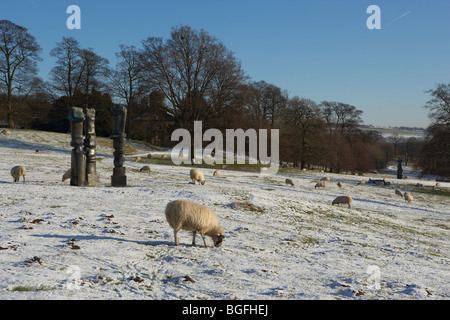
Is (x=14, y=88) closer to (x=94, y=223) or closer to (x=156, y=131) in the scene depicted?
(x=156, y=131)

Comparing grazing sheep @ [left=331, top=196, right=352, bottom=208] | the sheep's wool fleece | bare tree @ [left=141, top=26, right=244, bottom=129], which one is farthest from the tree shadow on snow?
bare tree @ [left=141, top=26, right=244, bottom=129]

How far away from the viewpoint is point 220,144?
51562 millimetres

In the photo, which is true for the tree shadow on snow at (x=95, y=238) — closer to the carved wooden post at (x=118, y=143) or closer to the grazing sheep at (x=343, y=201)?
the carved wooden post at (x=118, y=143)

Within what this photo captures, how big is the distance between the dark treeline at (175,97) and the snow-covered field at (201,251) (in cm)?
2508

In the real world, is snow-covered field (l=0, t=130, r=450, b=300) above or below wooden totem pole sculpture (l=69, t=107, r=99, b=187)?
below

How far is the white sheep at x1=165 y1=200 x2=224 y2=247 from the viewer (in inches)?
338

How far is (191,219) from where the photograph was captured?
28.7 feet

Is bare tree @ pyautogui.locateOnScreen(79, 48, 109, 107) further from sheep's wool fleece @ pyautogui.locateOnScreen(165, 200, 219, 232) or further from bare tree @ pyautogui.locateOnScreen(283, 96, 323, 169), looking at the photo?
sheep's wool fleece @ pyautogui.locateOnScreen(165, 200, 219, 232)

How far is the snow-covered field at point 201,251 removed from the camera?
6.34 meters

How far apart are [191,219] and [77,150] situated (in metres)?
9.64

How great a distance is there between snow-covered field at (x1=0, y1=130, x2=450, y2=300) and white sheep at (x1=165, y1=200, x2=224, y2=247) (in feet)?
1.51

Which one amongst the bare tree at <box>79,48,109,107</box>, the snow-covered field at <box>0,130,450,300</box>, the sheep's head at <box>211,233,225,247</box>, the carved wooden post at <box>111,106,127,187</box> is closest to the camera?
the snow-covered field at <box>0,130,450,300</box>

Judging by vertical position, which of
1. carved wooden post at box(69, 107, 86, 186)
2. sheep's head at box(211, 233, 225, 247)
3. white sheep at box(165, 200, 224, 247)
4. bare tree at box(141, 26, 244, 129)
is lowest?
sheep's head at box(211, 233, 225, 247)
